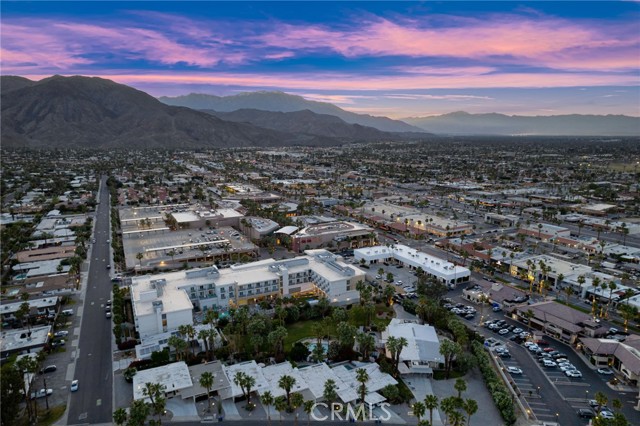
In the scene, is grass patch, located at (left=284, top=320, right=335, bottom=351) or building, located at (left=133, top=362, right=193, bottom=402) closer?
building, located at (left=133, top=362, right=193, bottom=402)

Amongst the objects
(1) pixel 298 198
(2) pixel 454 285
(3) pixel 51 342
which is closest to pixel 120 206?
(1) pixel 298 198

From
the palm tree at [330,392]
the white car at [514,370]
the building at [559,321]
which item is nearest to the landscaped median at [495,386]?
the white car at [514,370]

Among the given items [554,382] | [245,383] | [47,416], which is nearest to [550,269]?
[554,382]

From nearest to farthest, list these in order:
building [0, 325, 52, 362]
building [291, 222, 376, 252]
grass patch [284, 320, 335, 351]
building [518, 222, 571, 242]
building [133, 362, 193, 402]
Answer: building [133, 362, 193, 402] < building [0, 325, 52, 362] < grass patch [284, 320, 335, 351] < building [291, 222, 376, 252] < building [518, 222, 571, 242]

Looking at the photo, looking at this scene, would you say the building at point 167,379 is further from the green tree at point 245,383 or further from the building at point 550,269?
the building at point 550,269

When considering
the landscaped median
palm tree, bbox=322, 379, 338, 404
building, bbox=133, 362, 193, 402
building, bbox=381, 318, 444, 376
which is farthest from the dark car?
building, bbox=133, 362, 193, 402

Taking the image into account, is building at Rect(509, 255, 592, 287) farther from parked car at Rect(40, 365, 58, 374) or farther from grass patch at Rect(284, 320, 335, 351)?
parked car at Rect(40, 365, 58, 374)

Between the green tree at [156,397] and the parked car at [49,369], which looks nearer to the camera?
the green tree at [156,397]
